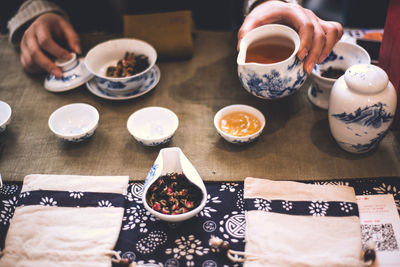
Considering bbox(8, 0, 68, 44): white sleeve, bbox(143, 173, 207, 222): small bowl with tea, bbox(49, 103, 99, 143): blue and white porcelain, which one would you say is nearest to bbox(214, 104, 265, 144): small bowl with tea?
bbox(143, 173, 207, 222): small bowl with tea

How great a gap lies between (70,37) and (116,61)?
27 cm

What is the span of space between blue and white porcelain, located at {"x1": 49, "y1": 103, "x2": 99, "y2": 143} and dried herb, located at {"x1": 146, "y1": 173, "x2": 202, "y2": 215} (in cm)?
43

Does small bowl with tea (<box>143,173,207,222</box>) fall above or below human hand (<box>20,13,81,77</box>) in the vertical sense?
below

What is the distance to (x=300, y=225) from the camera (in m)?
1.10

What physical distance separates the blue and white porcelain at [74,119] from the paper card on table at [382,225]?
104 cm

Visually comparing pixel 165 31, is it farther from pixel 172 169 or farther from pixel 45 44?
pixel 172 169

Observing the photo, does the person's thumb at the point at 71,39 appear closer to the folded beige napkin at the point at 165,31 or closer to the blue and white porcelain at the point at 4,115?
the folded beige napkin at the point at 165,31

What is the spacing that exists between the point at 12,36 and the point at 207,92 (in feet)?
3.61

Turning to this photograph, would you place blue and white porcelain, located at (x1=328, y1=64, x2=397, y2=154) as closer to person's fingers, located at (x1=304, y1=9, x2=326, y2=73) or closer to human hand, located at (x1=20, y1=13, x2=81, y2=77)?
person's fingers, located at (x1=304, y1=9, x2=326, y2=73)

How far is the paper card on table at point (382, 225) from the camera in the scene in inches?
40.8

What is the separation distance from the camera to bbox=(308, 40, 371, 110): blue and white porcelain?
1392 mm

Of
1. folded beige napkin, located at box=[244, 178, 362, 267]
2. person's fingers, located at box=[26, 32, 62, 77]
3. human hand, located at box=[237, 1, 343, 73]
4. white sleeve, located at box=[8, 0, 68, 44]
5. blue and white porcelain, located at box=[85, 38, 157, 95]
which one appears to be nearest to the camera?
folded beige napkin, located at box=[244, 178, 362, 267]

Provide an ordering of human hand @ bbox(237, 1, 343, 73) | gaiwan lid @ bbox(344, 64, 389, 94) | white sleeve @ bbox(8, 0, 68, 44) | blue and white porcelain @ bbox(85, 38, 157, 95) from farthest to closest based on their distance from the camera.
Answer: white sleeve @ bbox(8, 0, 68, 44), blue and white porcelain @ bbox(85, 38, 157, 95), human hand @ bbox(237, 1, 343, 73), gaiwan lid @ bbox(344, 64, 389, 94)

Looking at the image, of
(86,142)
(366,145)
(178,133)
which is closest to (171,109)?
(178,133)
